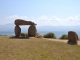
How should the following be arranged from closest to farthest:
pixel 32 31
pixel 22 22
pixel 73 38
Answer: pixel 73 38 < pixel 22 22 < pixel 32 31

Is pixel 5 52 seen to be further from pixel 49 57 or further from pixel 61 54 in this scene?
pixel 61 54


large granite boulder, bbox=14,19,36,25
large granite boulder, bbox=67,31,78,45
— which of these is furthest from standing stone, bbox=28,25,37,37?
large granite boulder, bbox=67,31,78,45

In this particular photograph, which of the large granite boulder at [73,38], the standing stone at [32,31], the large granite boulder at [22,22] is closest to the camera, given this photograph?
the large granite boulder at [73,38]

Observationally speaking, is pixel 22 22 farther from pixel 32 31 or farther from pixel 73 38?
pixel 73 38

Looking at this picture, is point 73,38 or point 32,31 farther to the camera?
point 32,31

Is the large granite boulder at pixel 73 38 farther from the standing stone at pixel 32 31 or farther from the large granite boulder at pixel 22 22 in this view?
the large granite boulder at pixel 22 22

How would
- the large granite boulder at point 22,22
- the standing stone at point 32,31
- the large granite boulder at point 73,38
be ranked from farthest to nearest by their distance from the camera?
the standing stone at point 32,31 < the large granite boulder at point 22,22 < the large granite boulder at point 73,38

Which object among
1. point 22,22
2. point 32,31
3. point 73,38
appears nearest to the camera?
point 73,38

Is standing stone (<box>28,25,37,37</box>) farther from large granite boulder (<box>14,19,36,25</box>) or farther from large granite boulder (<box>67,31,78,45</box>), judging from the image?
large granite boulder (<box>67,31,78,45</box>)

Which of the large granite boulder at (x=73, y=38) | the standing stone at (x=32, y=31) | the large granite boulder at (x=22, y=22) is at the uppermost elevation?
the large granite boulder at (x=22, y=22)

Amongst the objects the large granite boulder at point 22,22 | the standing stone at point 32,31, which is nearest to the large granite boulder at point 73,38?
the standing stone at point 32,31

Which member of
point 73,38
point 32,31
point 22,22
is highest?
point 22,22

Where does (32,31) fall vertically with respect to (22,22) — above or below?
below

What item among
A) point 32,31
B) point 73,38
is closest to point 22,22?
point 32,31
